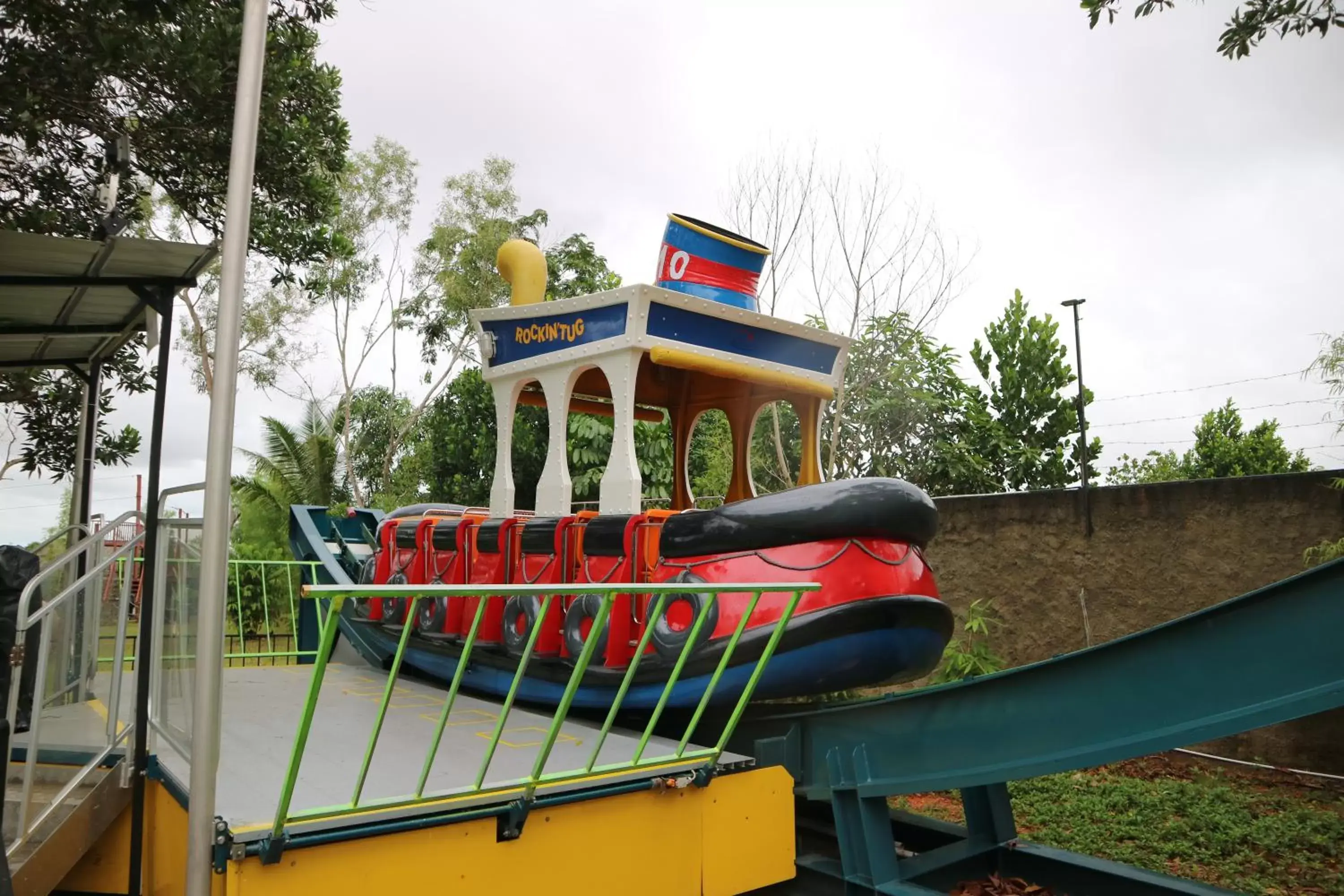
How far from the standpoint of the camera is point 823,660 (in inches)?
134

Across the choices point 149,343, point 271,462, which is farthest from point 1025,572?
point 271,462

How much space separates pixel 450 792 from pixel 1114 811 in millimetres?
4390

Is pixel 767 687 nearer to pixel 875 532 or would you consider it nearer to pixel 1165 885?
pixel 875 532

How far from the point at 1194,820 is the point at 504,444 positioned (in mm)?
4312

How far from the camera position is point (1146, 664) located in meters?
2.70

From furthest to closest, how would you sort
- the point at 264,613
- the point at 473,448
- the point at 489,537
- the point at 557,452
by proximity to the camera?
1. the point at 473,448
2. the point at 264,613
3. the point at 489,537
4. the point at 557,452

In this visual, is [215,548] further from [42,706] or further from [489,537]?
[489,537]

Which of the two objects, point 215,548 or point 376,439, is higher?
point 376,439

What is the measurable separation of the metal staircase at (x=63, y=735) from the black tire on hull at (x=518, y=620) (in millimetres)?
1581

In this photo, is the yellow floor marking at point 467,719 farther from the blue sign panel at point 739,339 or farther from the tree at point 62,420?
the tree at point 62,420

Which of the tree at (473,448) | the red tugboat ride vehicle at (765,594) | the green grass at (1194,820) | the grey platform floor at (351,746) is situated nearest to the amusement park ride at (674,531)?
the red tugboat ride vehicle at (765,594)

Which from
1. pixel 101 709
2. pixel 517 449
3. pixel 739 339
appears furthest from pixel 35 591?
pixel 517 449

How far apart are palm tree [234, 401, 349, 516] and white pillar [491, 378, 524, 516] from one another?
10.9 meters

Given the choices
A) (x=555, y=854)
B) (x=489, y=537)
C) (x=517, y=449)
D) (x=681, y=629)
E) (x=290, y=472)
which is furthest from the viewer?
(x=290, y=472)
